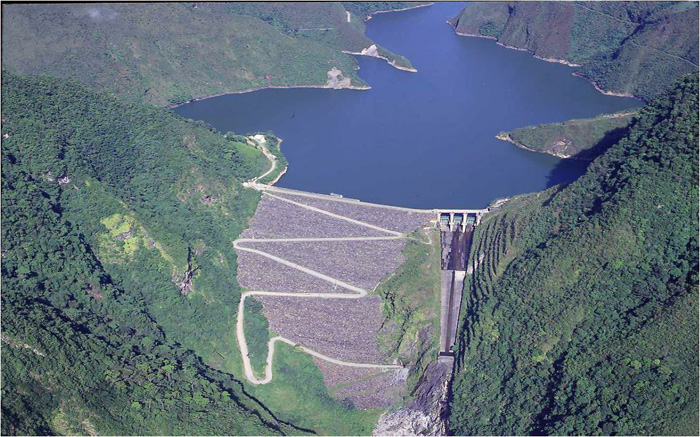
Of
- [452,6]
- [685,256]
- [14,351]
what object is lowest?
[452,6]

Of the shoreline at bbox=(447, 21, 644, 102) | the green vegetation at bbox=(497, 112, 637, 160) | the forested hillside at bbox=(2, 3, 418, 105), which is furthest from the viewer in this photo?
the shoreline at bbox=(447, 21, 644, 102)

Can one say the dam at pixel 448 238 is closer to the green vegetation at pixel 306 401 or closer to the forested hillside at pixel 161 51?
the green vegetation at pixel 306 401

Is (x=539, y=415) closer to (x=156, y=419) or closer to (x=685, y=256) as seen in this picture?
(x=685, y=256)

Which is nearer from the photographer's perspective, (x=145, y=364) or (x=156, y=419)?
(x=156, y=419)

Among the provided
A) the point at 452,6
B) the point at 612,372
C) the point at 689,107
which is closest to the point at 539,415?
the point at 612,372

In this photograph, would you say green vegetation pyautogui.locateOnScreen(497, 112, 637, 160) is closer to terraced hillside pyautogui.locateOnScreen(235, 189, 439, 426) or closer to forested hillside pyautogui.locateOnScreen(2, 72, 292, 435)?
terraced hillside pyautogui.locateOnScreen(235, 189, 439, 426)

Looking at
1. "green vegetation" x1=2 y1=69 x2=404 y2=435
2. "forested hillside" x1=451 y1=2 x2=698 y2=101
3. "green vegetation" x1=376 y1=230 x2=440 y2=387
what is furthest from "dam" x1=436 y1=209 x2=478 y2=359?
"forested hillside" x1=451 y1=2 x2=698 y2=101

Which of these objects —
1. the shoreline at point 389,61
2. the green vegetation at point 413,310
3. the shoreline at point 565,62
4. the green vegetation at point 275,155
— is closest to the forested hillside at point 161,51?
the shoreline at point 389,61
